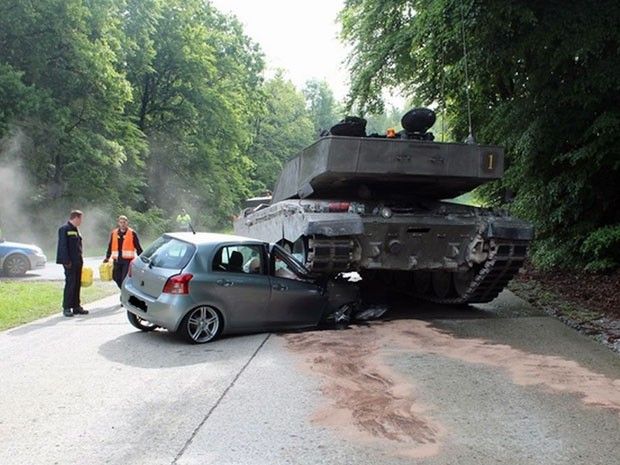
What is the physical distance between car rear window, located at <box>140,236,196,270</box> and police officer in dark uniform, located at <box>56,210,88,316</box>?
198 centimetres

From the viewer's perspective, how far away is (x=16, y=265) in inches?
631

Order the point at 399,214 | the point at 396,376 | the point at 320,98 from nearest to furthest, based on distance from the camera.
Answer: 1. the point at 396,376
2. the point at 399,214
3. the point at 320,98

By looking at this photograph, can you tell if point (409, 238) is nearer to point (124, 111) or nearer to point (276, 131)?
point (124, 111)

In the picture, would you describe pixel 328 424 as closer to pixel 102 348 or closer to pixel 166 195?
pixel 102 348

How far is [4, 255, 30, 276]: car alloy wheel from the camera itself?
16.0m

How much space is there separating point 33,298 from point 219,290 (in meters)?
5.41

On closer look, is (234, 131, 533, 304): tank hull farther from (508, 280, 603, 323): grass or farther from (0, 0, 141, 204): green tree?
(0, 0, 141, 204): green tree

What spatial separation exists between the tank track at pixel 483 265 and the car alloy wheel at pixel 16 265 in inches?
403

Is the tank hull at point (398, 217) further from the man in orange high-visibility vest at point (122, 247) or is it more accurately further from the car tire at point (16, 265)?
the car tire at point (16, 265)

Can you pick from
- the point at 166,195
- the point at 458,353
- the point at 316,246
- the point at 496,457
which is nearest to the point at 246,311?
the point at 316,246

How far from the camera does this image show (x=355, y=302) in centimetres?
922

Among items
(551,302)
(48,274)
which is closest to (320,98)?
(48,274)

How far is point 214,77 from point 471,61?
28.1 metres

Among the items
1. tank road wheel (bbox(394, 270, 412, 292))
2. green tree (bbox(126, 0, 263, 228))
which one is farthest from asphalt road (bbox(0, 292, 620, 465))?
green tree (bbox(126, 0, 263, 228))
